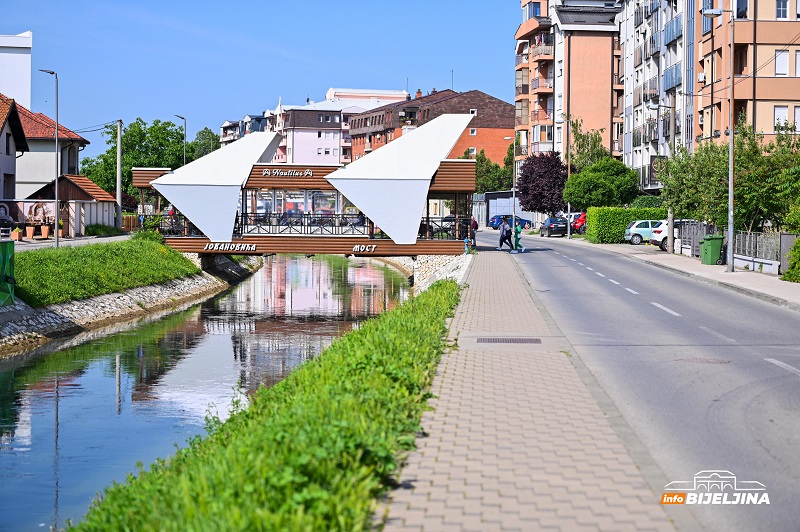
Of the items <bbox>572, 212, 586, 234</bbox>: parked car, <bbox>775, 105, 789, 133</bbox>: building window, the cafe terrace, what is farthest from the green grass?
<bbox>572, 212, 586, 234</bbox>: parked car

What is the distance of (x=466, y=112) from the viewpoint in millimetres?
133750

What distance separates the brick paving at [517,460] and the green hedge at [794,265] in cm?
1918

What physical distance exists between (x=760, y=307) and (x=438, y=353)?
1273 cm


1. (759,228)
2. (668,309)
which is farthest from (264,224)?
(668,309)

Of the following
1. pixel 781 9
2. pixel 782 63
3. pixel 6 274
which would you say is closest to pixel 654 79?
pixel 782 63

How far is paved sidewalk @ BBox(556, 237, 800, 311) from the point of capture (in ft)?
84.6

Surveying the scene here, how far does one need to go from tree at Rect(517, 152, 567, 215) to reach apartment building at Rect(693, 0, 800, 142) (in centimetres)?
2960

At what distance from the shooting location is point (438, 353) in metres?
14.0

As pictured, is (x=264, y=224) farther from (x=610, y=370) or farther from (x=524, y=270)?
(x=610, y=370)

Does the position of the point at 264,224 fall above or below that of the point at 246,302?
above

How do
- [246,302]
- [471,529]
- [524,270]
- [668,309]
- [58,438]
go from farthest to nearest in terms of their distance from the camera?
[246,302] < [524,270] < [668,309] < [58,438] < [471,529]

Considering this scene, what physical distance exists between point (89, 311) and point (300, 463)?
87.0ft

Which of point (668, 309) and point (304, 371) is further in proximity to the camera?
point (668, 309)

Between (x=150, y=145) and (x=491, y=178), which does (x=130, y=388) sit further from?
(x=491, y=178)
